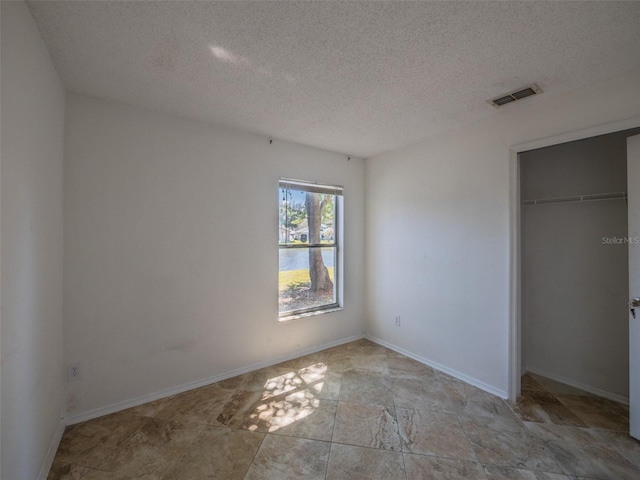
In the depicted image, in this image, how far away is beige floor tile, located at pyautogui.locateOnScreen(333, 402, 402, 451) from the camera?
5.95 ft

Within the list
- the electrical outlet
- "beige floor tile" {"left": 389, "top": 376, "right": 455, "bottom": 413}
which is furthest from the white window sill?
the electrical outlet

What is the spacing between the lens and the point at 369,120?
2.47 meters

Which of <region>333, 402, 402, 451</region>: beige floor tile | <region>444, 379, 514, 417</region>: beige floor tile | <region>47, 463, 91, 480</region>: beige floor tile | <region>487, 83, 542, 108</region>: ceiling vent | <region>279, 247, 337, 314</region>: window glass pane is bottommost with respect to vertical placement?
<region>444, 379, 514, 417</region>: beige floor tile

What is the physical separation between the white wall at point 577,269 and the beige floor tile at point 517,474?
137 cm

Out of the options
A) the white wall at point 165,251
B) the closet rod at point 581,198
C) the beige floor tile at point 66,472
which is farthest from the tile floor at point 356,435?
the closet rod at point 581,198

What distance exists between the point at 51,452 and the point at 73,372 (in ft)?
1.65

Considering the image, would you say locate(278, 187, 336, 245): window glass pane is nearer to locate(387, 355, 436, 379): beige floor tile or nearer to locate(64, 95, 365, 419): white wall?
locate(64, 95, 365, 419): white wall

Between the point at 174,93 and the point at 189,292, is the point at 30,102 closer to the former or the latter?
the point at 174,93

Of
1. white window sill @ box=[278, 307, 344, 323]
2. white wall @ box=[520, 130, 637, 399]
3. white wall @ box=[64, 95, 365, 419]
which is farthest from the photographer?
white window sill @ box=[278, 307, 344, 323]

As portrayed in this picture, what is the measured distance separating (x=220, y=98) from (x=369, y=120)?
128 cm

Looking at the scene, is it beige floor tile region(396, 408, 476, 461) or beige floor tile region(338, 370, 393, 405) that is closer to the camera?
beige floor tile region(396, 408, 476, 461)

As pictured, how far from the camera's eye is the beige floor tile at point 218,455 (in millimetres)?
1574

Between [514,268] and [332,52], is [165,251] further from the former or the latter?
[514,268]

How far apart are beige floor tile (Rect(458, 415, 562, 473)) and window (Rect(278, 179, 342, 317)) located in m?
1.87
